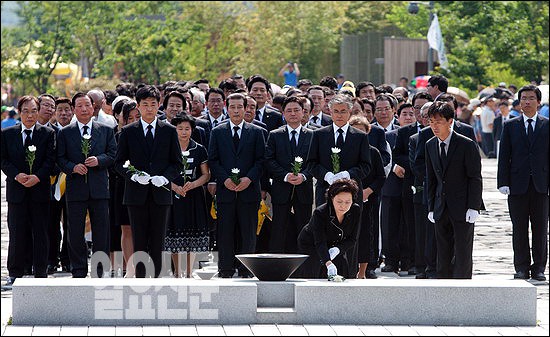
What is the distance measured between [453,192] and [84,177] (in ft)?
14.4

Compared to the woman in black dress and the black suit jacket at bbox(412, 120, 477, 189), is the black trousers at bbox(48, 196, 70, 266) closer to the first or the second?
the woman in black dress

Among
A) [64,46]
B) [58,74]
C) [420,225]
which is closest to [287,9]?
[58,74]

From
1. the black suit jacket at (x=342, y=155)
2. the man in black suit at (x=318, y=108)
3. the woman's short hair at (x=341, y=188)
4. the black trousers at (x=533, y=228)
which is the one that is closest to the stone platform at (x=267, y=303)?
the woman's short hair at (x=341, y=188)

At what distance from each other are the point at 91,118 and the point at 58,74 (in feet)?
133

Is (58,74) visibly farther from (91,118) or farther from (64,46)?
(91,118)

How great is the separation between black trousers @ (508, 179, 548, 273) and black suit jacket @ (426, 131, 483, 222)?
2.43 meters

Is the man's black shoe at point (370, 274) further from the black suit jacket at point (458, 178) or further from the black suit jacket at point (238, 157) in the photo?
the black suit jacket at point (458, 178)

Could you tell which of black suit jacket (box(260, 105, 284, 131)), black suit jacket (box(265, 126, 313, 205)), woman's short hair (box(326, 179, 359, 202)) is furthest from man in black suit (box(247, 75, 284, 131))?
woman's short hair (box(326, 179, 359, 202))

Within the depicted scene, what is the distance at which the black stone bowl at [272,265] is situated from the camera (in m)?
12.5

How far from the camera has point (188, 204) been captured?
15758 millimetres

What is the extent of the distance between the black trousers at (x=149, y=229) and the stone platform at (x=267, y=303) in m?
2.55

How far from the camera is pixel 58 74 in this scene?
5572 centimetres

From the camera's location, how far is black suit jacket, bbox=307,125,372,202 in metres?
15.1

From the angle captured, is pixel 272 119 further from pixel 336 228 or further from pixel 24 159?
pixel 336 228
